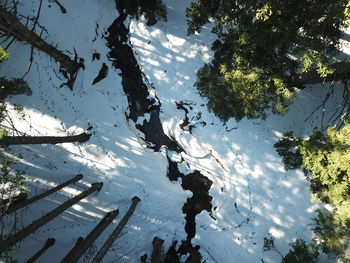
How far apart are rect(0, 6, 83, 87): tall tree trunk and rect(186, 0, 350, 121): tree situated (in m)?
4.91

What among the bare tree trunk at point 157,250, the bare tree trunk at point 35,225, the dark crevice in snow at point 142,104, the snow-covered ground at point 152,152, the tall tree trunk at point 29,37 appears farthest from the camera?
the dark crevice in snow at point 142,104

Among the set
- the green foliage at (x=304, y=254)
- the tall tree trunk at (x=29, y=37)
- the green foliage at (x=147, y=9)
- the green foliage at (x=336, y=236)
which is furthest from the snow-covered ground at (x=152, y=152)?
the green foliage at (x=336, y=236)

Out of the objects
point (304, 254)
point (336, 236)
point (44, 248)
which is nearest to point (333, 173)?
point (336, 236)

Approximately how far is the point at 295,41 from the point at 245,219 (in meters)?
7.17

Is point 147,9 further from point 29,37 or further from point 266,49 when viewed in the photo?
point 266,49

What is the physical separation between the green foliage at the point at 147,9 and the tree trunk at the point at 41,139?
17.8 ft

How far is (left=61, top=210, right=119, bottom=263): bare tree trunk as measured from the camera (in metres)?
7.61

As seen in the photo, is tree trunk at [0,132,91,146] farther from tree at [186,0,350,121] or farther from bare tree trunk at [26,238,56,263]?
tree at [186,0,350,121]

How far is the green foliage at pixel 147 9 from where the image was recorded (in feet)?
34.1

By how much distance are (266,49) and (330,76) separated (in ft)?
9.54

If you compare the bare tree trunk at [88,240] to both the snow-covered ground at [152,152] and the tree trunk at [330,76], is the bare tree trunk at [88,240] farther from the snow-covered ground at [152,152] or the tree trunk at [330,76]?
the tree trunk at [330,76]

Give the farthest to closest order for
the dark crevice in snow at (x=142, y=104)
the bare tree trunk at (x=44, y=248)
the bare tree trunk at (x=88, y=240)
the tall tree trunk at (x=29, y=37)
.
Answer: the dark crevice in snow at (x=142, y=104) → the bare tree trunk at (x=44, y=248) → the bare tree trunk at (x=88, y=240) → the tall tree trunk at (x=29, y=37)

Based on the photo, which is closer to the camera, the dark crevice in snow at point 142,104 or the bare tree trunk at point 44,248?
the bare tree trunk at point 44,248

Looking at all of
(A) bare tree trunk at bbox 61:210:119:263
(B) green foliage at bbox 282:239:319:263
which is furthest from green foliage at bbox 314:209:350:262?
(A) bare tree trunk at bbox 61:210:119:263
